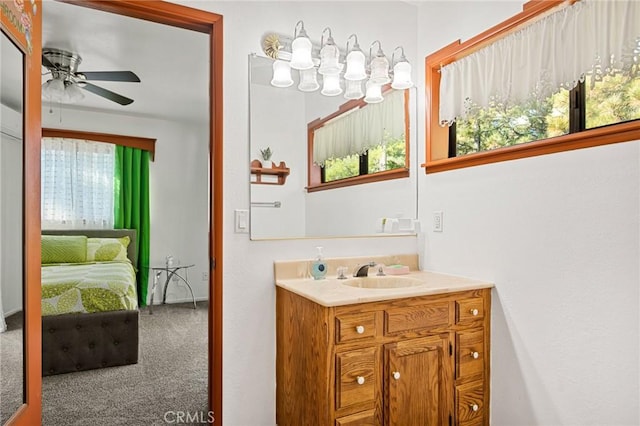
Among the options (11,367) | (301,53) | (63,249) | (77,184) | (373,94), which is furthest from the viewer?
(77,184)

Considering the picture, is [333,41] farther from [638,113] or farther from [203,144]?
[203,144]

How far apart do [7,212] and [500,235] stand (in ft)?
6.82

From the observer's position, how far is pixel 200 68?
3.63 metres

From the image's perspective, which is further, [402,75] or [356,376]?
[402,75]

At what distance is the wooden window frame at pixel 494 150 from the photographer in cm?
158

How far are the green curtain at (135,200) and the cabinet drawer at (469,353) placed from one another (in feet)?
14.7

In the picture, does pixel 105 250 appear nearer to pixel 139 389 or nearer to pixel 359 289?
pixel 139 389

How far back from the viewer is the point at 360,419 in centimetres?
166

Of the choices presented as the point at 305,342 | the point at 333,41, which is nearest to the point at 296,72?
the point at 333,41

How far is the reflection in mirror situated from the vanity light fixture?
114 centimetres

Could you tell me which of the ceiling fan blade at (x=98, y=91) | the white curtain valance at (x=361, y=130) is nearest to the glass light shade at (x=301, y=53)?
the white curtain valance at (x=361, y=130)

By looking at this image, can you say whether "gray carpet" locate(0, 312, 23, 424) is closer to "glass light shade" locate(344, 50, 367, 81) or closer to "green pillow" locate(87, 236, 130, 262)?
"glass light shade" locate(344, 50, 367, 81)

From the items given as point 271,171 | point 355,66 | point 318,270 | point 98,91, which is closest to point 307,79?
point 355,66

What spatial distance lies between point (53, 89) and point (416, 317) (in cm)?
352
